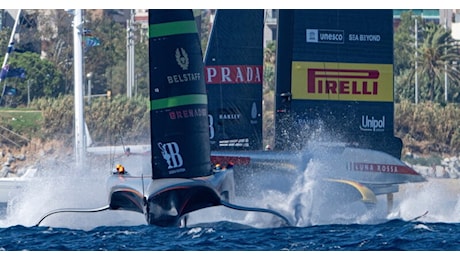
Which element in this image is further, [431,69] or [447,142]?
[431,69]

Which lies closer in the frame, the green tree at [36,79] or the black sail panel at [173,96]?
the black sail panel at [173,96]

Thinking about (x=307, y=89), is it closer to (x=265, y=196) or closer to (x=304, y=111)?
(x=304, y=111)

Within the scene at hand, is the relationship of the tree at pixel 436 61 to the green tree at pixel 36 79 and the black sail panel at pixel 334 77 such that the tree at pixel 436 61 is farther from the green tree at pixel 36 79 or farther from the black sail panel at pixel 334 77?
the black sail panel at pixel 334 77

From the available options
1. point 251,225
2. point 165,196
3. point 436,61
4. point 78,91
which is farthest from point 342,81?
point 436,61

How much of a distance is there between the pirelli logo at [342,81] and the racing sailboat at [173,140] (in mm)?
6418

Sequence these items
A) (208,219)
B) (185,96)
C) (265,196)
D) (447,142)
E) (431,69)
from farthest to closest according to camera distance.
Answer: (431,69)
(447,142)
(265,196)
(208,219)
(185,96)

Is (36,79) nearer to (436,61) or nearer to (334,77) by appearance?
(436,61)

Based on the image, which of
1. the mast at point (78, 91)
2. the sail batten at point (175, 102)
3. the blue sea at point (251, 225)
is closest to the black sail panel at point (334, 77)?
the blue sea at point (251, 225)

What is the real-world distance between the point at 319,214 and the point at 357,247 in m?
4.03

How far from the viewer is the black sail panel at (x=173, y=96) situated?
19328 mm

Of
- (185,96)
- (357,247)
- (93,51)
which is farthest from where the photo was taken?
(93,51)

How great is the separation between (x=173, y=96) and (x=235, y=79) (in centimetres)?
688

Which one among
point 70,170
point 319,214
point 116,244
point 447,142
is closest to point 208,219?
point 319,214

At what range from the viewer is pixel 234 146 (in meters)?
26.2
